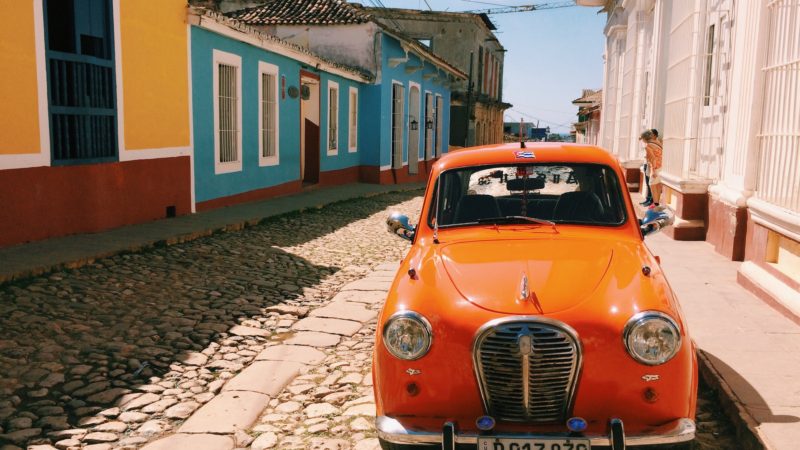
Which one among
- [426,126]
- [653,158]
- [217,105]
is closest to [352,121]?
[426,126]

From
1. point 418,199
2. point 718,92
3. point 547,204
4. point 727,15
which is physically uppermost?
point 727,15

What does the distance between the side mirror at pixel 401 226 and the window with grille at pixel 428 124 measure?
2391 centimetres

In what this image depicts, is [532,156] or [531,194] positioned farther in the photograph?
[531,194]

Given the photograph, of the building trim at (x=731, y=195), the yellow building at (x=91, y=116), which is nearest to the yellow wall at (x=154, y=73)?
the yellow building at (x=91, y=116)

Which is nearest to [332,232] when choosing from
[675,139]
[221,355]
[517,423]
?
[675,139]

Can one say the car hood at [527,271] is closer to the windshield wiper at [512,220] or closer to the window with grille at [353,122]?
the windshield wiper at [512,220]

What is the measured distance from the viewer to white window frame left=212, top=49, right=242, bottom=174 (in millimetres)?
12336

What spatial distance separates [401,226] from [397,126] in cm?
1930

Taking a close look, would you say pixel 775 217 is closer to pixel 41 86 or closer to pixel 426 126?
pixel 41 86

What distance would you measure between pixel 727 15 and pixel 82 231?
8320 millimetres

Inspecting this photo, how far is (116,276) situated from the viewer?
22.7 ft

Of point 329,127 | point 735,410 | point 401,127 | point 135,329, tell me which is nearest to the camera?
point 735,410

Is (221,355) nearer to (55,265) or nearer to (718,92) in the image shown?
(55,265)

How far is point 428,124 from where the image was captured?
28.2 meters
